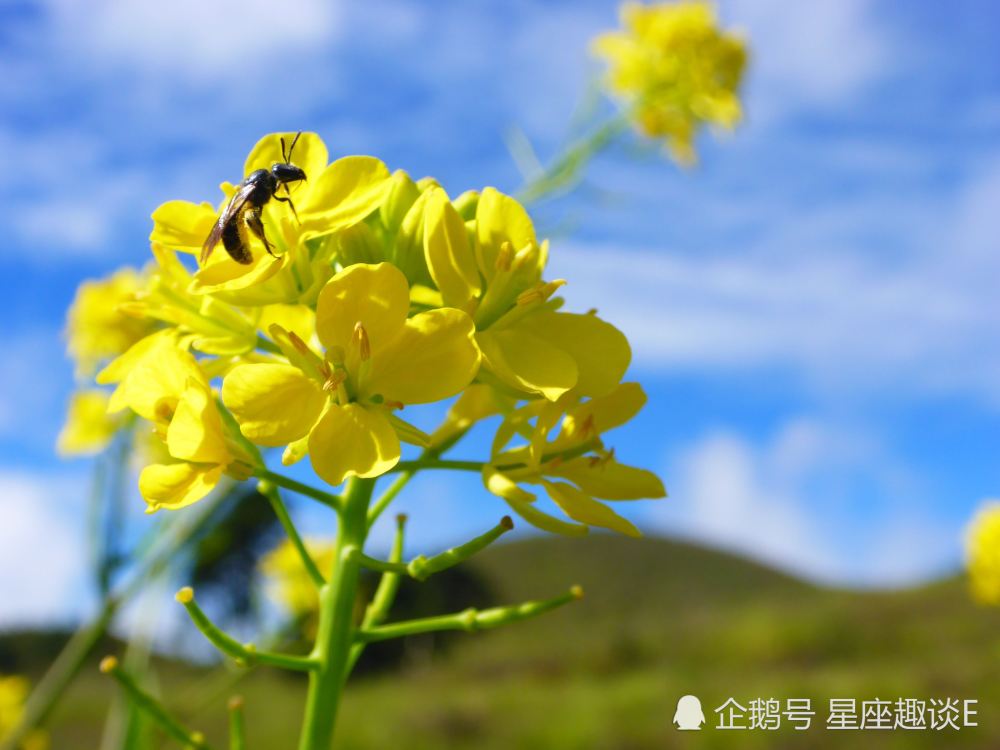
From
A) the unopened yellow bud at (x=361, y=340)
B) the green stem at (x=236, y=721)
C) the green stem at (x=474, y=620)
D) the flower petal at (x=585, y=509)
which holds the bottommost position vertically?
the green stem at (x=236, y=721)

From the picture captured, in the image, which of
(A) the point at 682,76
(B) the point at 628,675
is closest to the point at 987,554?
(A) the point at 682,76

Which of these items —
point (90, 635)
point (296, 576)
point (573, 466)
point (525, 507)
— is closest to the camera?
point (525, 507)

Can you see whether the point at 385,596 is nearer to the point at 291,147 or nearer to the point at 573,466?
the point at 573,466

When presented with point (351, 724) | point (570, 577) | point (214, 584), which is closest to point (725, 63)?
point (351, 724)

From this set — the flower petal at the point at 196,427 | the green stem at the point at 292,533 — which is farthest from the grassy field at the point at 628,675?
the flower petal at the point at 196,427

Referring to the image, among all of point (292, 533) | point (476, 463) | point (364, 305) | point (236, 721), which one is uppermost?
point (364, 305)

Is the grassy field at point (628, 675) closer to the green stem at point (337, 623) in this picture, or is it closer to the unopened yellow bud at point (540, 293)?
the green stem at point (337, 623)

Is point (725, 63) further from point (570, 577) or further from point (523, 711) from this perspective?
point (570, 577)
